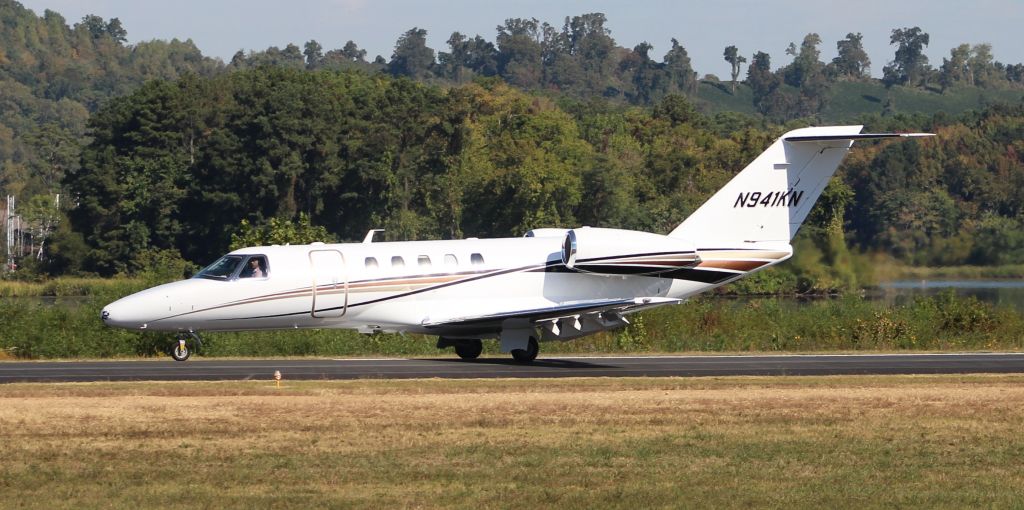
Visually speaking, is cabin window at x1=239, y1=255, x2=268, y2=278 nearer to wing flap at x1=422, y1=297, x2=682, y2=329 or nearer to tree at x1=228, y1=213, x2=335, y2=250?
wing flap at x1=422, y1=297, x2=682, y2=329

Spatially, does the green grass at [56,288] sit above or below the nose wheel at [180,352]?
above

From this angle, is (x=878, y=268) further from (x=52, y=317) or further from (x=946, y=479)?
(x=946, y=479)

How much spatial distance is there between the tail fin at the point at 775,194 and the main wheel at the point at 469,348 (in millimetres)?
4786

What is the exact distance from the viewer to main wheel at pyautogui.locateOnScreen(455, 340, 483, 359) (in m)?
31.2

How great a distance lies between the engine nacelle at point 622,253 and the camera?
29.8m

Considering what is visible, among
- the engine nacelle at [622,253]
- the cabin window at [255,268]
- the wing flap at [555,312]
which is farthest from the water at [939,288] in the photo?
the cabin window at [255,268]

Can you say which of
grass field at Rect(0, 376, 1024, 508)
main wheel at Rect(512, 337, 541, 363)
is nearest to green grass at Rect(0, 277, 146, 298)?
main wheel at Rect(512, 337, 541, 363)

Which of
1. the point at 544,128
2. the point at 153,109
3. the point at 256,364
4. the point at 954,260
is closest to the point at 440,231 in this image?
the point at 544,128

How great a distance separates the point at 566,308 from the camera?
28484 mm

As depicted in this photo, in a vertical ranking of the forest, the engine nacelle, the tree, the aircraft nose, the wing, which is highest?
the forest

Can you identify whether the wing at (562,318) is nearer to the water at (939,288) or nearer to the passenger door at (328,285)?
the passenger door at (328,285)

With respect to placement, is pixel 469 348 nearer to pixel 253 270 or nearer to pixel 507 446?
pixel 253 270

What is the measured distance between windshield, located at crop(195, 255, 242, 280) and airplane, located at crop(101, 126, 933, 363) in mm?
27

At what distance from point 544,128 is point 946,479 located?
296 feet
